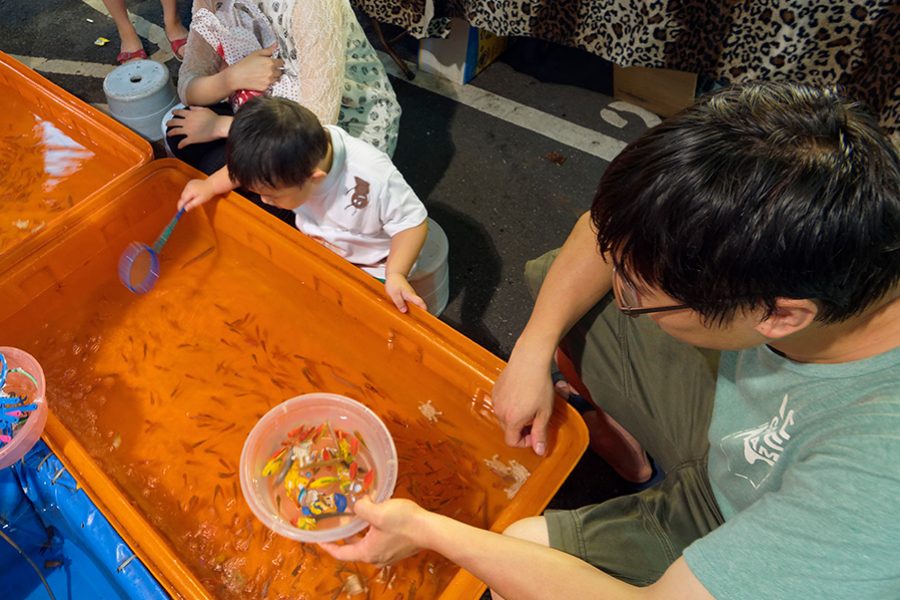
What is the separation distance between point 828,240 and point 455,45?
214 centimetres

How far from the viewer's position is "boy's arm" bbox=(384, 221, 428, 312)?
4.15 feet

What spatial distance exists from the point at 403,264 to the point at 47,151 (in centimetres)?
121

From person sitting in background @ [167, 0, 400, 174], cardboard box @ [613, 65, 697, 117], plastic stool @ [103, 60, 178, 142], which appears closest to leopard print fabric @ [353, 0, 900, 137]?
cardboard box @ [613, 65, 697, 117]

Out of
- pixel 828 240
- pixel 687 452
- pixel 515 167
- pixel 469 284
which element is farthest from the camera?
pixel 515 167

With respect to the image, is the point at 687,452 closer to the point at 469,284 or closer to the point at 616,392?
the point at 616,392

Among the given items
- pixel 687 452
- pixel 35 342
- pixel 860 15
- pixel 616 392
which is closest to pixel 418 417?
pixel 616 392

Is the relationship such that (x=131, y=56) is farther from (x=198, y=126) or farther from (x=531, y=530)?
(x=531, y=530)

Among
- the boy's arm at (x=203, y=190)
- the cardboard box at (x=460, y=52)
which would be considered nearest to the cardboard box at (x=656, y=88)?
the cardboard box at (x=460, y=52)

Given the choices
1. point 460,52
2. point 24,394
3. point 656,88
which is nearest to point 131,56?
point 460,52

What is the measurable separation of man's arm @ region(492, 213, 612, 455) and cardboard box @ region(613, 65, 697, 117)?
4.61ft

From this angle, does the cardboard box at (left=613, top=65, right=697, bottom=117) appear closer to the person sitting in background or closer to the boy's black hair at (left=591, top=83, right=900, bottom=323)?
the person sitting in background

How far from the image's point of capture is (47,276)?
1.41 meters

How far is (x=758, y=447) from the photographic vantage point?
2.76 ft

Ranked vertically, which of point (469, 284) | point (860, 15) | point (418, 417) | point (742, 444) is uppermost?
point (860, 15)
